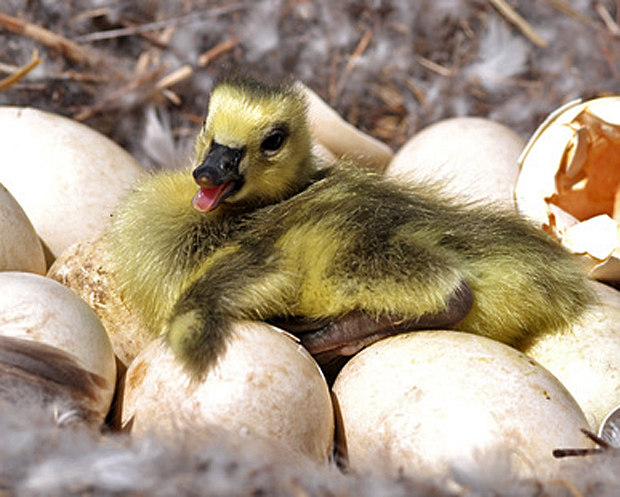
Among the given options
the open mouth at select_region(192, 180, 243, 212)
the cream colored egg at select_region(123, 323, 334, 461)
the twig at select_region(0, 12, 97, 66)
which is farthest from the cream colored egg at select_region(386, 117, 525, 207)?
the twig at select_region(0, 12, 97, 66)

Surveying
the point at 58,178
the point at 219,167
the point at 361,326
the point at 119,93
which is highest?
the point at 219,167

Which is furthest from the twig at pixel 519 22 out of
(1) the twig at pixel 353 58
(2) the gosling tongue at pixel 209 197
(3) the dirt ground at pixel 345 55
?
(2) the gosling tongue at pixel 209 197

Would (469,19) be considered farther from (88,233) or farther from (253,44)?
(88,233)

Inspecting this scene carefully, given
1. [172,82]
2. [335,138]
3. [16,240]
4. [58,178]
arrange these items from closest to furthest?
[16,240]
[58,178]
[335,138]
[172,82]

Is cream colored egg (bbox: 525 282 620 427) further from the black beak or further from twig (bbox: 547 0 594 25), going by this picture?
twig (bbox: 547 0 594 25)

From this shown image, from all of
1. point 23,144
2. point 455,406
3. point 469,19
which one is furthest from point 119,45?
point 455,406

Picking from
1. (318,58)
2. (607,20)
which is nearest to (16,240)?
(318,58)

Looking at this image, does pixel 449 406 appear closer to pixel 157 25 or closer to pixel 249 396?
pixel 249 396
